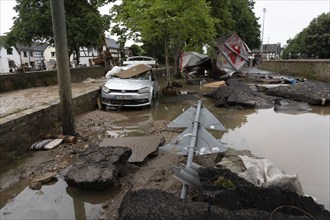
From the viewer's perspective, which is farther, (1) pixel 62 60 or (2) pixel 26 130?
(1) pixel 62 60

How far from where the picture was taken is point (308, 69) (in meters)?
21.3

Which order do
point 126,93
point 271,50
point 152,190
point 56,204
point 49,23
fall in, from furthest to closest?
1. point 271,50
2. point 49,23
3. point 126,93
4. point 56,204
5. point 152,190

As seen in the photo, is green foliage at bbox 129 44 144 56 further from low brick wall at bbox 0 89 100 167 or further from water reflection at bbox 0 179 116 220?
water reflection at bbox 0 179 116 220

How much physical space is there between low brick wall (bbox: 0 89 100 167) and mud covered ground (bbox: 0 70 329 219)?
0.22m

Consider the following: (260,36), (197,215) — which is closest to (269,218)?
(197,215)

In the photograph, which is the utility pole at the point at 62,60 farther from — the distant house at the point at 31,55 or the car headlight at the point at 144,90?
the distant house at the point at 31,55

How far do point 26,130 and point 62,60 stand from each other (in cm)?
155

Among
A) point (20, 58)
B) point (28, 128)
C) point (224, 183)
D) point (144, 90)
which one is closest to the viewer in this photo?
point (224, 183)

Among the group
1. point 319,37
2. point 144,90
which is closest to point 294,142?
point 144,90

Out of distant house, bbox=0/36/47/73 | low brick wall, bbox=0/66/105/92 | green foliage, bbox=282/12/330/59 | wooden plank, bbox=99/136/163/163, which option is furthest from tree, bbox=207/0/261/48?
distant house, bbox=0/36/47/73

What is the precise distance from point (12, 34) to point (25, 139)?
18.0m

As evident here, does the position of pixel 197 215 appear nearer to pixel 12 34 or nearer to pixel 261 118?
pixel 261 118

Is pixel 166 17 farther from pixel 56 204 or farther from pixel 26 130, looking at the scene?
pixel 56 204

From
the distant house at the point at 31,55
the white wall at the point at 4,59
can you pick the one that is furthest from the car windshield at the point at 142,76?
the distant house at the point at 31,55
